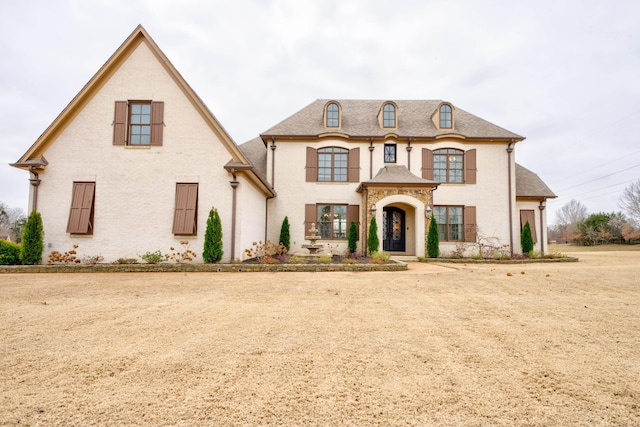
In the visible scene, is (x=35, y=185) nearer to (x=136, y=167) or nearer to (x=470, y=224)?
Answer: (x=136, y=167)

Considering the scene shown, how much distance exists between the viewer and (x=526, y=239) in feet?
51.2

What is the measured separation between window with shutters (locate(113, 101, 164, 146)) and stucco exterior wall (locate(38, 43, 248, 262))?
0.22m

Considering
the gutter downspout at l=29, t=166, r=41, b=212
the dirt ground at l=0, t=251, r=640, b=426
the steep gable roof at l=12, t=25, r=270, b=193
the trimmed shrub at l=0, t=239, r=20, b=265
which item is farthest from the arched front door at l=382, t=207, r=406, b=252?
the trimmed shrub at l=0, t=239, r=20, b=265

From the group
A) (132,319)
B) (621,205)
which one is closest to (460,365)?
(132,319)

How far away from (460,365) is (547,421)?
833mm

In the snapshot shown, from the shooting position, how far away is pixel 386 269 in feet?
32.7

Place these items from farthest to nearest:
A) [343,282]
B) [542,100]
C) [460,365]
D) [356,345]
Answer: [542,100], [343,282], [356,345], [460,365]

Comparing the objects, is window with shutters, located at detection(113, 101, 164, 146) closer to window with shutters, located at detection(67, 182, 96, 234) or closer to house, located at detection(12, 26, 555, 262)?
house, located at detection(12, 26, 555, 262)

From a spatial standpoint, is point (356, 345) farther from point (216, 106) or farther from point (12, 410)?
point (216, 106)

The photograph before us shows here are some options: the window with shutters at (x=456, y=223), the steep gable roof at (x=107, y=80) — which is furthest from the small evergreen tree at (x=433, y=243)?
the steep gable roof at (x=107, y=80)

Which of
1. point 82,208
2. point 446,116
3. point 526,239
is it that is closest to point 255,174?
point 82,208

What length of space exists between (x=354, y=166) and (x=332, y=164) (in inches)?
46.6

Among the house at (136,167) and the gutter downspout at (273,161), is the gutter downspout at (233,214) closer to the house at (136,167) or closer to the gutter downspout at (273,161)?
the house at (136,167)

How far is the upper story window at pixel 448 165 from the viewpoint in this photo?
1617 centimetres
